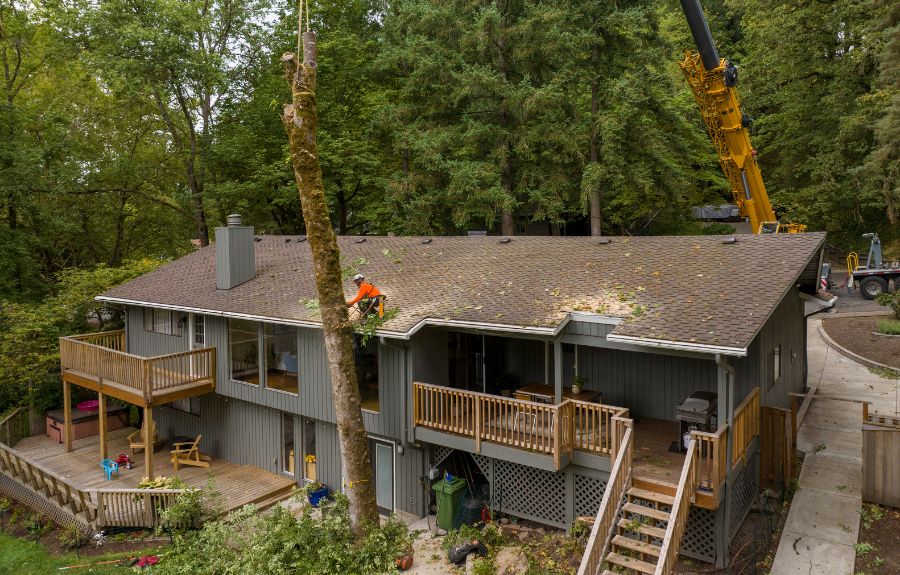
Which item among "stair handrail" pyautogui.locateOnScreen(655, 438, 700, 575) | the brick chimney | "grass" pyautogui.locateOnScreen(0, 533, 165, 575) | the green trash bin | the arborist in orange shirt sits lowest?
"grass" pyautogui.locateOnScreen(0, 533, 165, 575)

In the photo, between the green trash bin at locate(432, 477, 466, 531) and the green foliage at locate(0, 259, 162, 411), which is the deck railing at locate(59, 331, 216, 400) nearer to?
the green foliage at locate(0, 259, 162, 411)

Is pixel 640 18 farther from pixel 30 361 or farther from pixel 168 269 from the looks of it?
pixel 30 361

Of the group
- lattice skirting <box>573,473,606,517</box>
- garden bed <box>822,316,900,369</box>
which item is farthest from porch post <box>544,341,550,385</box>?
garden bed <box>822,316,900,369</box>

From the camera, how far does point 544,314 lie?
9.98m

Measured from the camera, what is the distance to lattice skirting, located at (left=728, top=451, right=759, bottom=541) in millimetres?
9203

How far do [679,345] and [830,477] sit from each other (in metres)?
5.54

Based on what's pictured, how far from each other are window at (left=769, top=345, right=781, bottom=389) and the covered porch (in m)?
12.9

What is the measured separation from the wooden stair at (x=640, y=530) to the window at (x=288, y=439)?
8.22m

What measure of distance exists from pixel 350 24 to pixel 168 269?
Answer: 18.2 m

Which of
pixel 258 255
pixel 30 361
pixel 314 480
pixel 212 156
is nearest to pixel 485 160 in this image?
pixel 258 255

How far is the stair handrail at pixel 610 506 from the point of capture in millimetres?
7535

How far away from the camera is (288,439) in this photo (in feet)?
46.4

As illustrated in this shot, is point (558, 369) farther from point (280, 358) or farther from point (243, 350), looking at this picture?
point (243, 350)

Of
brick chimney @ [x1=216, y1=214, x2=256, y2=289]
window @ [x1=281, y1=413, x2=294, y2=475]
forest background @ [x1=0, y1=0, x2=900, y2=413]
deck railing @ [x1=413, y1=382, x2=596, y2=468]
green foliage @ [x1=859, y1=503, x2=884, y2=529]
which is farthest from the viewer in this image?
forest background @ [x1=0, y1=0, x2=900, y2=413]
